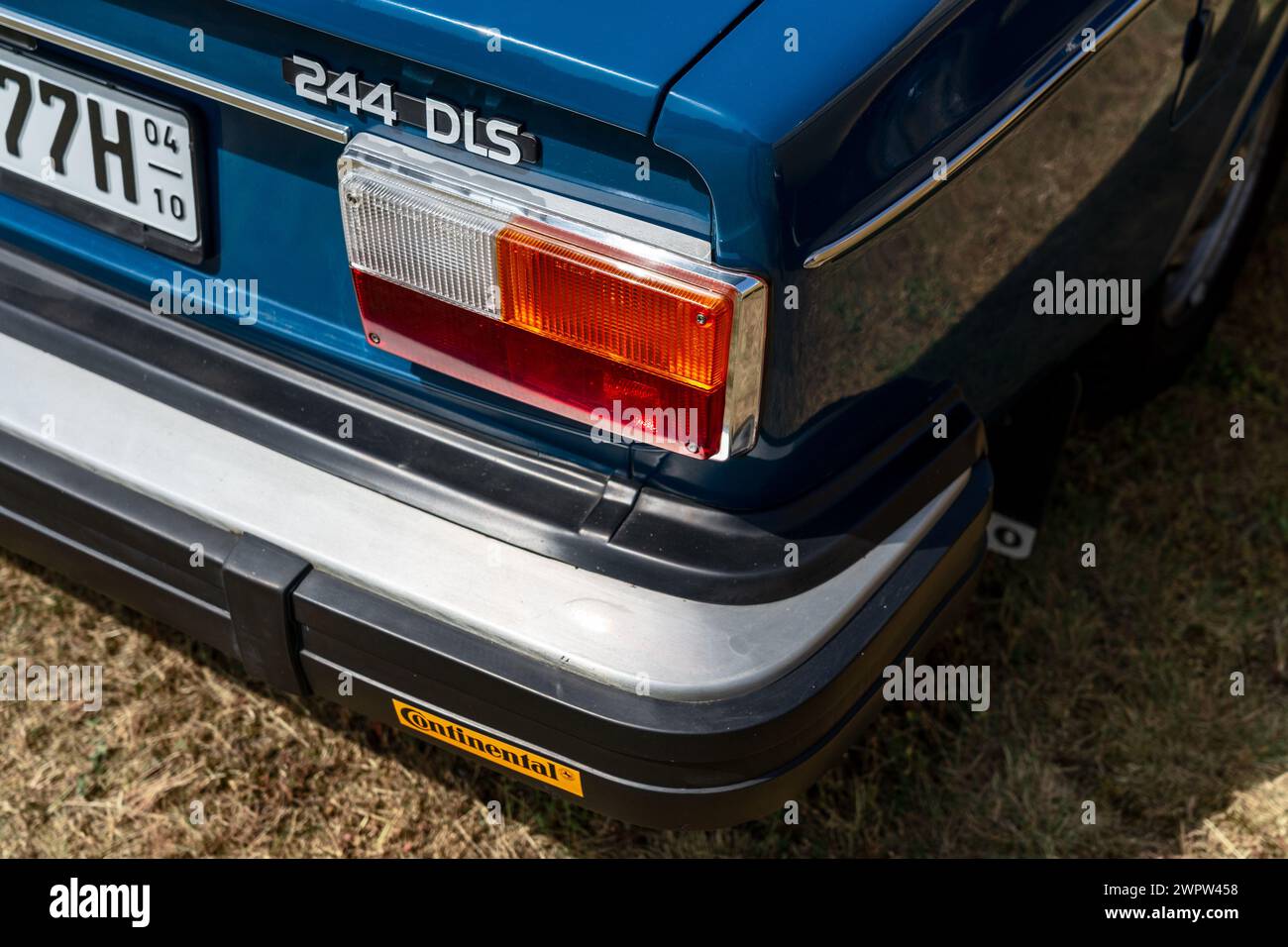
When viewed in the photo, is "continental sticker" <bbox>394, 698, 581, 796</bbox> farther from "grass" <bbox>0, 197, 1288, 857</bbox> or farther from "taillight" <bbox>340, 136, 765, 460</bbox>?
"grass" <bbox>0, 197, 1288, 857</bbox>

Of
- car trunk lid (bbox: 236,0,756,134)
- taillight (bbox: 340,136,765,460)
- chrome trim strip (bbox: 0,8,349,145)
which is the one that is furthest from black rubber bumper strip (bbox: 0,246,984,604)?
car trunk lid (bbox: 236,0,756,134)

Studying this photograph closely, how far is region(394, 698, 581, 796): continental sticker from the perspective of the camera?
172 centimetres

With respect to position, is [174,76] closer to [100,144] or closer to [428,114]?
[100,144]

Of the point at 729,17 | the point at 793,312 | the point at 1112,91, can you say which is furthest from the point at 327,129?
the point at 1112,91

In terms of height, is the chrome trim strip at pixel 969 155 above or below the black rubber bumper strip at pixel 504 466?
above

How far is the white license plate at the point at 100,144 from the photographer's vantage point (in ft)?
5.81

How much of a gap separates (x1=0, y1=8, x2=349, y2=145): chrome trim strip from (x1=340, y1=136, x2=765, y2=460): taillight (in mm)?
99

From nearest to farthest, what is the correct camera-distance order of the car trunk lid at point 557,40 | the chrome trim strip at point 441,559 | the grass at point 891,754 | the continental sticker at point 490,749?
1. the car trunk lid at point 557,40
2. the chrome trim strip at point 441,559
3. the continental sticker at point 490,749
4. the grass at point 891,754

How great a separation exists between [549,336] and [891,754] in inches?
47.2

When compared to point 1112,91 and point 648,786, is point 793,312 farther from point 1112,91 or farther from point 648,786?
point 1112,91

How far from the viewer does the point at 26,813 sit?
2.24 metres

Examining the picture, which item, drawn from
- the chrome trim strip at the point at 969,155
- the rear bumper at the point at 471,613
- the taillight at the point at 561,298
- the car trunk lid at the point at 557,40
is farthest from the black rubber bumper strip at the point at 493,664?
the car trunk lid at the point at 557,40

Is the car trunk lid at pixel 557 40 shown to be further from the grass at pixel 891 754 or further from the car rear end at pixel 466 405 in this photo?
the grass at pixel 891 754

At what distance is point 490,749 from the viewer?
1.75 meters
